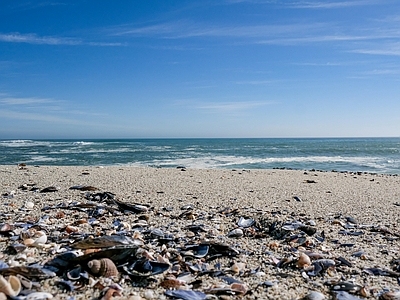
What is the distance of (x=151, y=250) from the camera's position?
12.0 feet

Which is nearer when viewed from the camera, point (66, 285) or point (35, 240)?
point (66, 285)

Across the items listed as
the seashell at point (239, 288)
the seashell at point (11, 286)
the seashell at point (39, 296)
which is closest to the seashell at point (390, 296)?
the seashell at point (239, 288)

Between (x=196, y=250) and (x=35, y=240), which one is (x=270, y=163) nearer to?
(x=196, y=250)

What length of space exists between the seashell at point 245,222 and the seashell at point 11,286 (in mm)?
3048

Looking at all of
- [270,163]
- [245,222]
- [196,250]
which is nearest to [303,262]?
[196,250]

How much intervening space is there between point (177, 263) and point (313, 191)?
6.47 metres

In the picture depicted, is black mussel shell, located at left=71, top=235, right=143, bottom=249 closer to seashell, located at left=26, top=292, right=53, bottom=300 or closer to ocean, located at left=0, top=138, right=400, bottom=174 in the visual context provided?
seashell, located at left=26, top=292, right=53, bottom=300

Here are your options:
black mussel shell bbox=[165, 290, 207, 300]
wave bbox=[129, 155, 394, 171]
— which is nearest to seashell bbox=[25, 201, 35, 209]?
black mussel shell bbox=[165, 290, 207, 300]

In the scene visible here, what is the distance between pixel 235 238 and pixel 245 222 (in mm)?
746

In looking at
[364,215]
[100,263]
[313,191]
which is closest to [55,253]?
[100,263]

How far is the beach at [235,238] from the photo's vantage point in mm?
2895

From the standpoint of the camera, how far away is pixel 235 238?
433 centimetres

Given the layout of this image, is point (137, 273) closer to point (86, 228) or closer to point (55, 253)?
point (55, 253)

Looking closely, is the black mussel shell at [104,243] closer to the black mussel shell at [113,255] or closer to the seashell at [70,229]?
the black mussel shell at [113,255]
